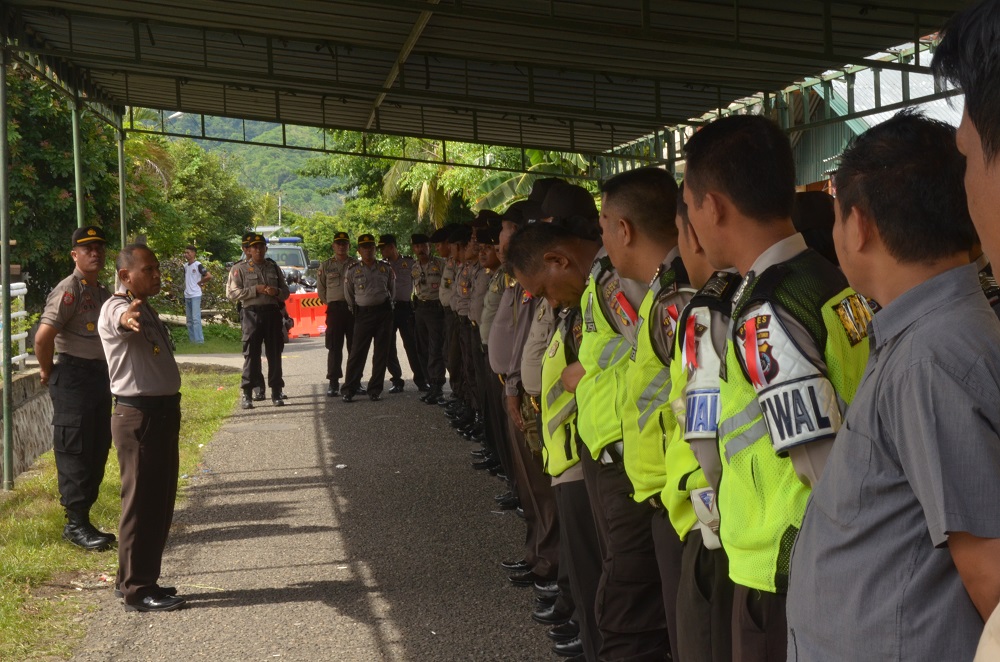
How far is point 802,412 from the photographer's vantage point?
7.02 ft

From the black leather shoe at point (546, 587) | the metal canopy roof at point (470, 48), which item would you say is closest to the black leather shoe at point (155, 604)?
the black leather shoe at point (546, 587)

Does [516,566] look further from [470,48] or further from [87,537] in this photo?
[470,48]

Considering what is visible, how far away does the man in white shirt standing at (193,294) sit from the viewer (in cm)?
2247

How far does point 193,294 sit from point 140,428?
17320 millimetres

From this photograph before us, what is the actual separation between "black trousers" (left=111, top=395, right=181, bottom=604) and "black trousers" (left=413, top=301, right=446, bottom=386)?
7969mm

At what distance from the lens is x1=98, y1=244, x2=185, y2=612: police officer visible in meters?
5.88

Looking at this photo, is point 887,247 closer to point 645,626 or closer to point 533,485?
point 645,626

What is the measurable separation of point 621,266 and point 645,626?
121 centimetres

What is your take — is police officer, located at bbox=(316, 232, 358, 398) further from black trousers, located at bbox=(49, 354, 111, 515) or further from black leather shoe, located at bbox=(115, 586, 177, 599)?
black leather shoe, located at bbox=(115, 586, 177, 599)

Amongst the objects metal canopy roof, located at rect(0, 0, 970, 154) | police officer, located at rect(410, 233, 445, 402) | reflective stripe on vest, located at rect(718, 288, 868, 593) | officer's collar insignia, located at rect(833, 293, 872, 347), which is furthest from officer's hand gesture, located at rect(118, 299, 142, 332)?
police officer, located at rect(410, 233, 445, 402)

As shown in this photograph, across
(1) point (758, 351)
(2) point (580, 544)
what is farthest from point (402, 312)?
(1) point (758, 351)

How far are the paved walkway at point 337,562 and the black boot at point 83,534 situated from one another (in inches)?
15.5

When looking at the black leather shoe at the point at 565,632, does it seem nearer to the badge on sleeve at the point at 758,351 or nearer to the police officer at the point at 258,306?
the badge on sleeve at the point at 758,351

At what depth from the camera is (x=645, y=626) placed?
12.5 ft
